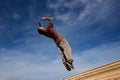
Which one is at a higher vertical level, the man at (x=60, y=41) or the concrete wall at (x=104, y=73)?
the man at (x=60, y=41)

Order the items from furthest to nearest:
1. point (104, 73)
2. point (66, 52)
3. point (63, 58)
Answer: point (104, 73)
point (63, 58)
point (66, 52)

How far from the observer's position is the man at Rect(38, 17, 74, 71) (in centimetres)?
836

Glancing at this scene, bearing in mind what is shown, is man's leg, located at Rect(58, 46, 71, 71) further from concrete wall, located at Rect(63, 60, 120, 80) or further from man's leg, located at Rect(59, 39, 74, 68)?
concrete wall, located at Rect(63, 60, 120, 80)

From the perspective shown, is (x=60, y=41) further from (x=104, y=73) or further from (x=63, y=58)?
(x=104, y=73)

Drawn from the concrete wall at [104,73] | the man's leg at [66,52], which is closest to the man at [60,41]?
the man's leg at [66,52]

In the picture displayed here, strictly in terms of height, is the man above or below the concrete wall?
above

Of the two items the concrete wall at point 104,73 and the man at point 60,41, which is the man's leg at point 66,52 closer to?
the man at point 60,41

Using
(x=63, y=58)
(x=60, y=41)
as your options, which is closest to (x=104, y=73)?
(x=63, y=58)

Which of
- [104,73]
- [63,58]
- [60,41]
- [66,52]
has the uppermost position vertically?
[60,41]

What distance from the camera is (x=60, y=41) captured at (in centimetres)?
857

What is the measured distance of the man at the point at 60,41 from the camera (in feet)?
27.4

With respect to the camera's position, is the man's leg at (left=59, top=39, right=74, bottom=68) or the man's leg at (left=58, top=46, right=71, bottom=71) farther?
the man's leg at (left=58, top=46, right=71, bottom=71)

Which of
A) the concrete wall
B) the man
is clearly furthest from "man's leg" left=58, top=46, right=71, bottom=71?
the concrete wall

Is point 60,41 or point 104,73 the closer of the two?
point 60,41
